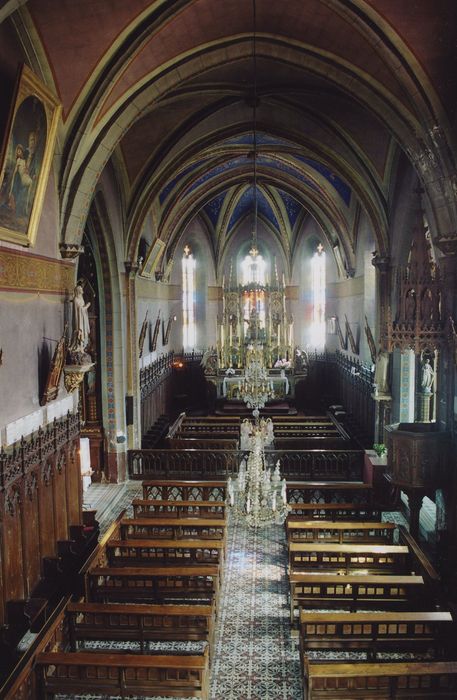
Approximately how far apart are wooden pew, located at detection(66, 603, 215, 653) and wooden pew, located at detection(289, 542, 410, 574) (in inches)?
92.2

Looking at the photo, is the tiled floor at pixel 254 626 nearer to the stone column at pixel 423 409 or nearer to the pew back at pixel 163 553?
the pew back at pixel 163 553

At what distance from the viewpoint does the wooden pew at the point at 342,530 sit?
35.4 feet

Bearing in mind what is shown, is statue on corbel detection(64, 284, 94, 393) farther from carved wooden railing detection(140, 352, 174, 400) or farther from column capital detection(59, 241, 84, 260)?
carved wooden railing detection(140, 352, 174, 400)

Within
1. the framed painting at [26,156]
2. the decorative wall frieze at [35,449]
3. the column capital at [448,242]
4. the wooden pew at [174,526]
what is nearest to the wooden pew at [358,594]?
the wooden pew at [174,526]

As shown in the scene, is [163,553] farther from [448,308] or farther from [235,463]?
[448,308]

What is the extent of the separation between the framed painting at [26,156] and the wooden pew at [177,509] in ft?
21.4

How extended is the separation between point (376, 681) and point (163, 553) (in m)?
5.11

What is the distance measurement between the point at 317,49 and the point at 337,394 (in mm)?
18337

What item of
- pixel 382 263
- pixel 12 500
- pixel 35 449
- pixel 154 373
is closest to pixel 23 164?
pixel 35 449

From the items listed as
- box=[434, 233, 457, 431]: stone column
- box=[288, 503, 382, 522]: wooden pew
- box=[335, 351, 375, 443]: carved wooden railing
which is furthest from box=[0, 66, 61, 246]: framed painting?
box=[335, 351, 375, 443]: carved wooden railing

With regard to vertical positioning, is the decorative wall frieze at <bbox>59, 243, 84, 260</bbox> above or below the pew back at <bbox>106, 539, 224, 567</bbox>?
above

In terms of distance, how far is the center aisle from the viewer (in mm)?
7711

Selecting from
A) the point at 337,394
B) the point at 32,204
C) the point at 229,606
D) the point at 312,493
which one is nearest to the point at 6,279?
the point at 32,204

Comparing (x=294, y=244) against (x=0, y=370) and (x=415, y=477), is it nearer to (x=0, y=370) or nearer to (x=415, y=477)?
(x=415, y=477)
